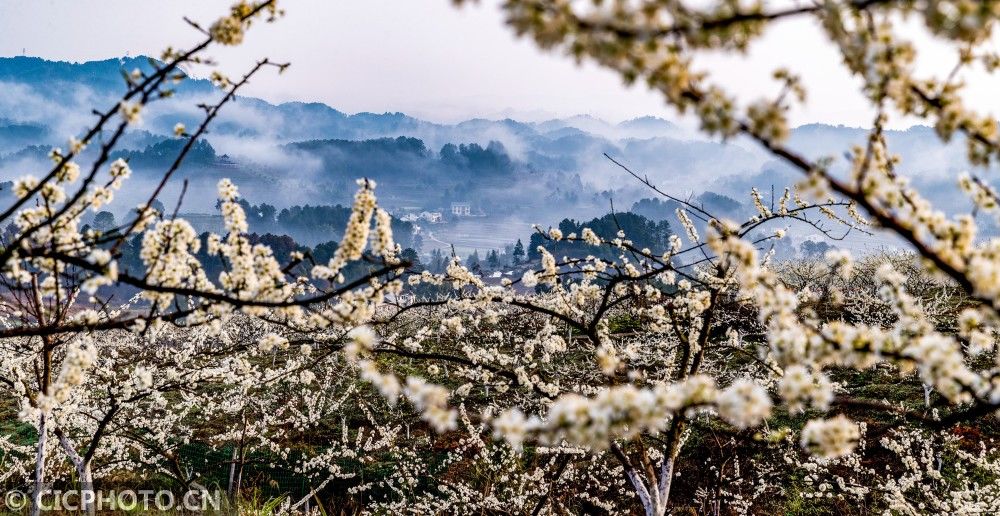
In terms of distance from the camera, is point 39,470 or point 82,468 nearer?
point 39,470

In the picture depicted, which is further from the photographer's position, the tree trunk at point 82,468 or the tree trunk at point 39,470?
the tree trunk at point 82,468

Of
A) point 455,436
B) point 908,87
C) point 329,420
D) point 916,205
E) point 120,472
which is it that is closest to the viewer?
point 908,87

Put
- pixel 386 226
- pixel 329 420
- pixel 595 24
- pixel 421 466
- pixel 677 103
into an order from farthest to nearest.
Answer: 1. pixel 329 420
2. pixel 421 466
3. pixel 386 226
4. pixel 677 103
5. pixel 595 24

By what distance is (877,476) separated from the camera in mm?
11703

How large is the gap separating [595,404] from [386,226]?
197cm

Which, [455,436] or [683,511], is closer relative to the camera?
[683,511]

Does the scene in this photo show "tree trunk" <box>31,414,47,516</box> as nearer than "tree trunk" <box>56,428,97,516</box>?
Yes

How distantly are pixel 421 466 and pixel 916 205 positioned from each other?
14302 mm

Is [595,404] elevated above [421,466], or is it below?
above

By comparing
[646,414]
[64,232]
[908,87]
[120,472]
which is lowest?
[120,472]

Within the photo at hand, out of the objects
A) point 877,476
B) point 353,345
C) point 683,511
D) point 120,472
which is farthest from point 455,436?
point 353,345

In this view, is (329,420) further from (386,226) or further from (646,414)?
(646,414)

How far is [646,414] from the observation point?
6.33ft

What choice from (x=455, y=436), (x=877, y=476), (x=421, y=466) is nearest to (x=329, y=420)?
(x=455, y=436)
